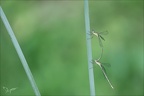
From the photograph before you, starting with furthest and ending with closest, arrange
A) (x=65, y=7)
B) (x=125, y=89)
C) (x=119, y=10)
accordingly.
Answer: (x=65, y=7)
(x=119, y=10)
(x=125, y=89)

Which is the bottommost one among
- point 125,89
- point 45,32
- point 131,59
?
point 125,89

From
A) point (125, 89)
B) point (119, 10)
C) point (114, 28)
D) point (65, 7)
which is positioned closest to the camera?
point (125, 89)

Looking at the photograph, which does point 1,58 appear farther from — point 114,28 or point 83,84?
point 114,28

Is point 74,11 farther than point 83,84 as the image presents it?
Yes

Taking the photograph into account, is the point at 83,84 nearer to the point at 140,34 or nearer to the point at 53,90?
the point at 53,90

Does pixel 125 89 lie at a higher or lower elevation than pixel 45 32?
lower

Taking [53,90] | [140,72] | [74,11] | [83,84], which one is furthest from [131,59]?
[74,11]

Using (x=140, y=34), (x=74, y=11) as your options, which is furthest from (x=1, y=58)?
(x=140, y=34)
